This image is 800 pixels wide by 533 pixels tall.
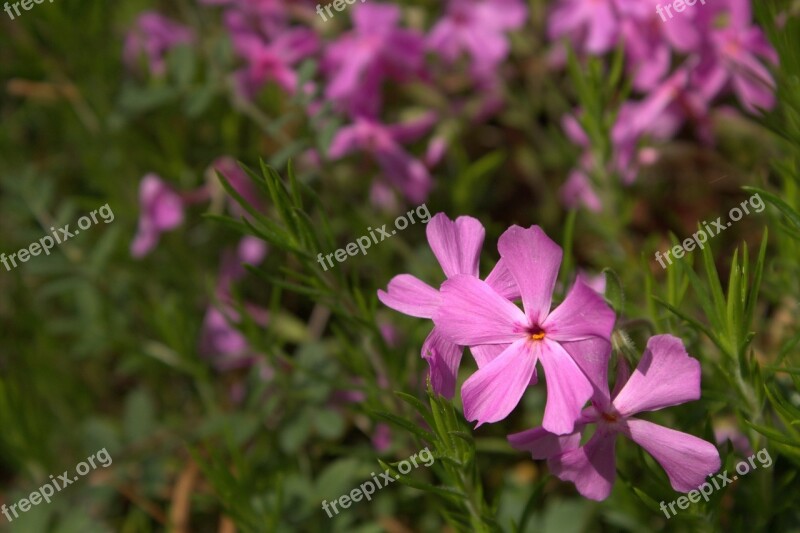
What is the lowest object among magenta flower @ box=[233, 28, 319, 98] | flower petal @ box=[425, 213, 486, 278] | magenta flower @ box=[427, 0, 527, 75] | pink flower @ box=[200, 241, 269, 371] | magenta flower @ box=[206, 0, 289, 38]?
pink flower @ box=[200, 241, 269, 371]

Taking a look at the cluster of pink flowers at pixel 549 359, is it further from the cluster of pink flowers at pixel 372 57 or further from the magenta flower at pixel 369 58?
the magenta flower at pixel 369 58

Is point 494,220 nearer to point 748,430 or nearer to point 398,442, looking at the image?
point 398,442

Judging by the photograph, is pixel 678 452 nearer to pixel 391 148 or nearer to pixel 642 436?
pixel 642 436

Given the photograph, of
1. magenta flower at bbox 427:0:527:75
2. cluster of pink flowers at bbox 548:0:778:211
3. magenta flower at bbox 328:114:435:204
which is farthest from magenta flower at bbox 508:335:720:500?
magenta flower at bbox 427:0:527:75

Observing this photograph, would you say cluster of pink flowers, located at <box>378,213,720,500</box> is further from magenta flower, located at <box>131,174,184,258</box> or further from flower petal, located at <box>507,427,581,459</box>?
magenta flower, located at <box>131,174,184,258</box>

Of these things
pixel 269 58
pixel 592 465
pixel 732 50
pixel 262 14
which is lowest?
pixel 592 465

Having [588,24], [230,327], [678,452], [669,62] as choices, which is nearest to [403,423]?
[678,452]
